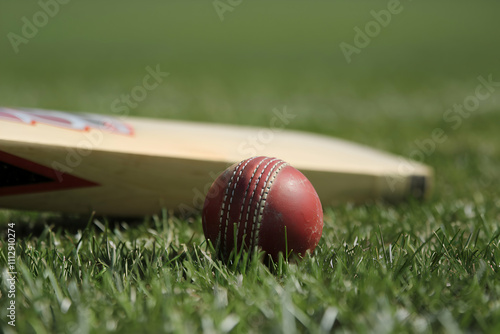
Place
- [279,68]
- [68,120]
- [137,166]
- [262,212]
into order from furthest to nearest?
[279,68]
[68,120]
[137,166]
[262,212]

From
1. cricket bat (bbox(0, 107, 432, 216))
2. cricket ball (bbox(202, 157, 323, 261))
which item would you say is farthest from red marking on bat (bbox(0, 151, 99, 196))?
cricket ball (bbox(202, 157, 323, 261))

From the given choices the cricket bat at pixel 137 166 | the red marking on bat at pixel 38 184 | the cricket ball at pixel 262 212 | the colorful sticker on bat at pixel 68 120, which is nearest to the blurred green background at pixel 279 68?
the cricket bat at pixel 137 166

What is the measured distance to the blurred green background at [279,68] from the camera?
5094 millimetres

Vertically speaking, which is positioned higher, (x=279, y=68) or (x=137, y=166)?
(x=137, y=166)

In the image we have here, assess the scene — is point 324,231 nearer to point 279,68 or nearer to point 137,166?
point 137,166

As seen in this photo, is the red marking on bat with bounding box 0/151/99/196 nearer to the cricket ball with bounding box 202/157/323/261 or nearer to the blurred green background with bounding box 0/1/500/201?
the cricket ball with bounding box 202/157/323/261

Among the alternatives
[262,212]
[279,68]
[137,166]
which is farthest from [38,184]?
[279,68]

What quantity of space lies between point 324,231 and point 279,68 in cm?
862

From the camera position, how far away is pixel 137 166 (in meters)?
2.30

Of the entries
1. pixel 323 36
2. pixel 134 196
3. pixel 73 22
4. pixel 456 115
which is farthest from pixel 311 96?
pixel 73 22

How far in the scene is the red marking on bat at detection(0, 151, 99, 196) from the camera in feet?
6.70

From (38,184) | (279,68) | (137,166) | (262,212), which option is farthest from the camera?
(279,68)

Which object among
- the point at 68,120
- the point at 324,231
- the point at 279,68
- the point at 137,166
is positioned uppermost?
the point at 68,120

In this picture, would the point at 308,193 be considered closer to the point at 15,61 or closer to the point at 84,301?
the point at 84,301
